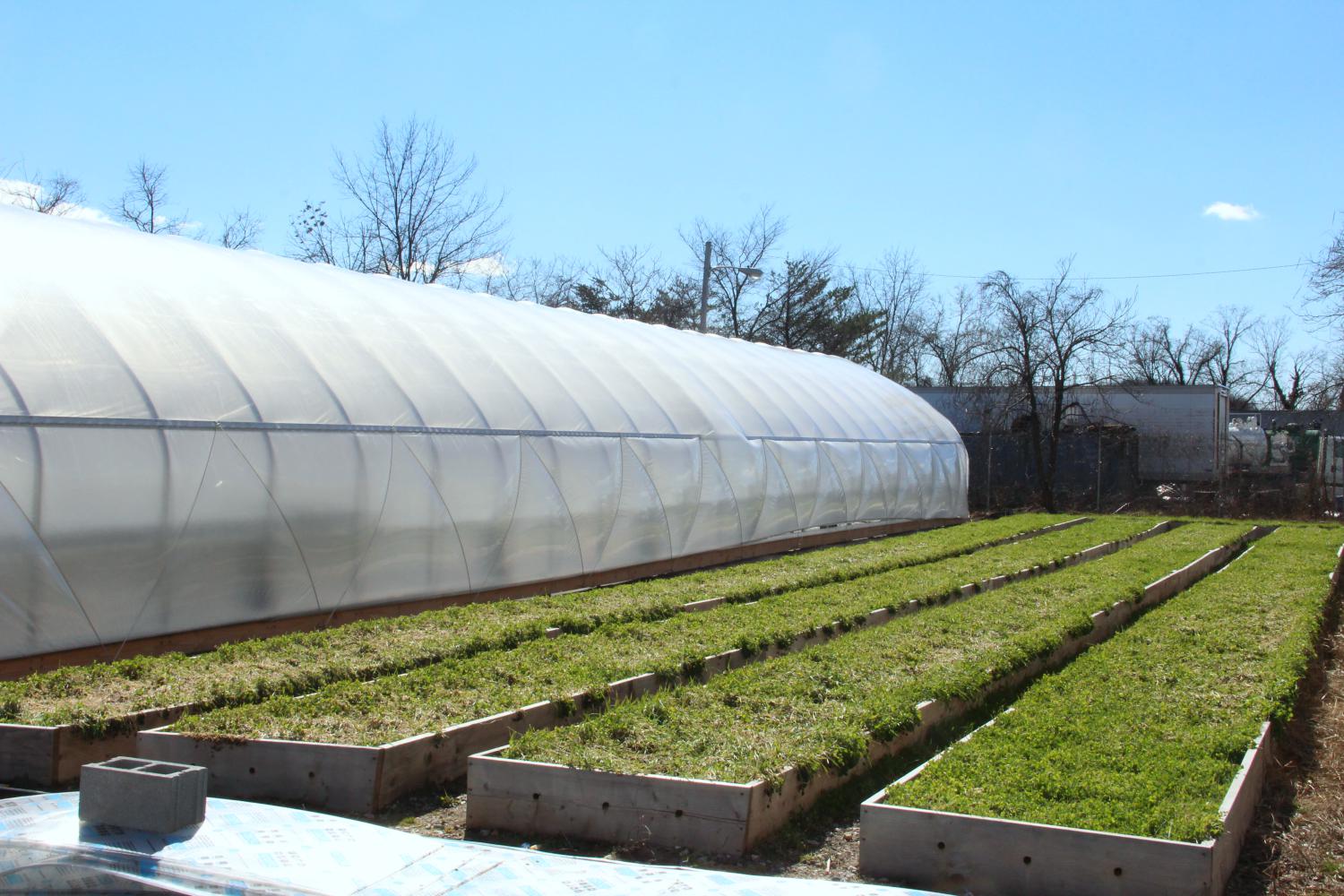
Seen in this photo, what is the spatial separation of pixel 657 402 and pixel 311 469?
6760 mm

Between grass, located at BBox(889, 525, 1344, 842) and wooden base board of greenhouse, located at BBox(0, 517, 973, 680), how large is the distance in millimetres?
6272

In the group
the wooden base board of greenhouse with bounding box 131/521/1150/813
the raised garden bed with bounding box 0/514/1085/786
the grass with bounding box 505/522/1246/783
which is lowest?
the wooden base board of greenhouse with bounding box 131/521/1150/813

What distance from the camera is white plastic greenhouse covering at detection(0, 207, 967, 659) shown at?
8.79 meters

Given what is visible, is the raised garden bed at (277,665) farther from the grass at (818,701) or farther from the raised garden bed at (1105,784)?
the raised garden bed at (1105,784)

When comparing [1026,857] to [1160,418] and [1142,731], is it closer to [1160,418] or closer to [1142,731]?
[1142,731]

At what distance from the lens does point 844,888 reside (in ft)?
15.0

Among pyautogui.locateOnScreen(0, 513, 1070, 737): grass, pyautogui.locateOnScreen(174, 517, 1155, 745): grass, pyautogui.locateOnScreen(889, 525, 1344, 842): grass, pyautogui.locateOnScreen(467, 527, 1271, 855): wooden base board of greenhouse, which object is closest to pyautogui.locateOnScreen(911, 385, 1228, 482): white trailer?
pyautogui.locateOnScreen(0, 513, 1070, 737): grass

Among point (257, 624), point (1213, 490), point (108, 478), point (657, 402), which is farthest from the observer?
point (1213, 490)

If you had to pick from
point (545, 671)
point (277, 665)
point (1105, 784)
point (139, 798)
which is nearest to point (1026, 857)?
point (1105, 784)

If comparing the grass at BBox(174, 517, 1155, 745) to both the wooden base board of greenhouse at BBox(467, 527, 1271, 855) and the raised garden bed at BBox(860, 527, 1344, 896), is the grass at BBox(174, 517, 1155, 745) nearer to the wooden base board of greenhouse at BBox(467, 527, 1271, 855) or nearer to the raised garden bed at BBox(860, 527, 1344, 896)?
the wooden base board of greenhouse at BBox(467, 527, 1271, 855)

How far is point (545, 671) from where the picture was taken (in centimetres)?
817

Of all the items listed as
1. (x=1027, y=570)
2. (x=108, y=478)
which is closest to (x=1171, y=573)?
(x=1027, y=570)

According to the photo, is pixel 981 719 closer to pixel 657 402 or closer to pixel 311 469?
pixel 311 469

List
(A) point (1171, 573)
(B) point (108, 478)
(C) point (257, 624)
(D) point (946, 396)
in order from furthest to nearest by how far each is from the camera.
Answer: (D) point (946, 396)
(A) point (1171, 573)
(C) point (257, 624)
(B) point (108, 478)
